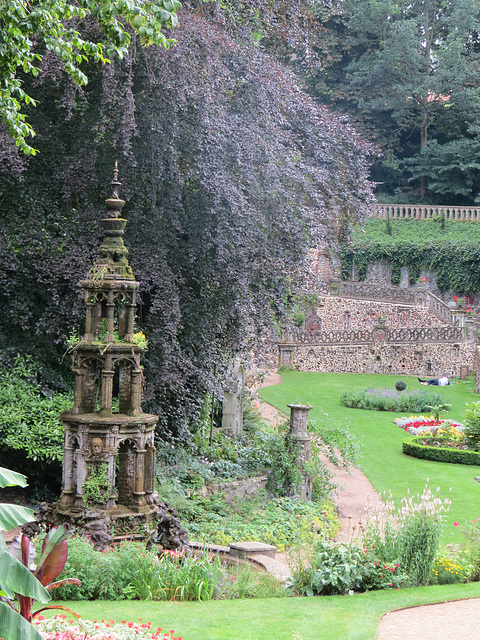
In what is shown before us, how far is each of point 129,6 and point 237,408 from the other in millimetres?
11090

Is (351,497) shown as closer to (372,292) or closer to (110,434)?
(110,434)

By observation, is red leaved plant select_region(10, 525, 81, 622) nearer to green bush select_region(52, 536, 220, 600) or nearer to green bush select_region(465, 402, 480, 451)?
green bush select_region(52, 536, 220, 600)

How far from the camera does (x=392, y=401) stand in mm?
26047

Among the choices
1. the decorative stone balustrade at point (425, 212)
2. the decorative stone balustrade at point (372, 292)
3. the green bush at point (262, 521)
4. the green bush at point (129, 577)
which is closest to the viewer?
the green bush at point (129, 577)

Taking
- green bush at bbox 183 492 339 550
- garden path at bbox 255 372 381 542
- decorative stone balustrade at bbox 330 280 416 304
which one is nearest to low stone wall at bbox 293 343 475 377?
decorative stone balustrade at bbox 330 280 416 304

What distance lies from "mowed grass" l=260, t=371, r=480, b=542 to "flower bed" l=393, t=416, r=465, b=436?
30 cm

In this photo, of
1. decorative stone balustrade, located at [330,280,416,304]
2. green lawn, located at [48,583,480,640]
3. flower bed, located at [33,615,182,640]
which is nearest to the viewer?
flower bed, located at [33,615,182,640]

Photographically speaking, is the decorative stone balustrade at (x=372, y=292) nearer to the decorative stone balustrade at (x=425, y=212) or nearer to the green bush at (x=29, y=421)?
the decorative stone balustrade at (x=425, y=212)

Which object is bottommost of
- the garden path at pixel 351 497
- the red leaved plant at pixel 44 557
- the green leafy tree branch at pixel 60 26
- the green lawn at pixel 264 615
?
the garden path at pixel 351 497

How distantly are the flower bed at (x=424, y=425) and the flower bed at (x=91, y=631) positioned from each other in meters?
16.0

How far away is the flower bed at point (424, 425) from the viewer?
2084 centimetres

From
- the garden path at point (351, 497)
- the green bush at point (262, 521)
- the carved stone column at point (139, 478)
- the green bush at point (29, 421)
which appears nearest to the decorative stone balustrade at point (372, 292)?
the garden path at point (351, 497)

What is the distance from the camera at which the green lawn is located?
652 centimetres

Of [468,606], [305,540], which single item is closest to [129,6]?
[468,606]
